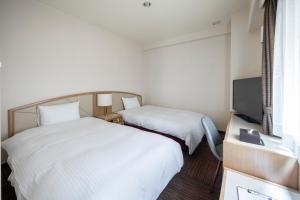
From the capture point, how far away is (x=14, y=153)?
148 centimetres

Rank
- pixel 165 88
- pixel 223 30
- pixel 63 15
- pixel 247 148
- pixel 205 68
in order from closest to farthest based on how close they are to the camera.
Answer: pixel 247 148 < pixel 63 15 < pixel 223 30 < pixel 205 68 < pixel 165 88

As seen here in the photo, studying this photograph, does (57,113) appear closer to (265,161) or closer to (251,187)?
(251,187)

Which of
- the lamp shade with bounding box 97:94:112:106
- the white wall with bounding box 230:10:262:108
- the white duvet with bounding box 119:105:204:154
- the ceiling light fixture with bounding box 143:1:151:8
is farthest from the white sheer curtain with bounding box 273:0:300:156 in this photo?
the lamp shade with bounding box 97:94:112:106

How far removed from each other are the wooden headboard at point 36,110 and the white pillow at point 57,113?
0.46 feet

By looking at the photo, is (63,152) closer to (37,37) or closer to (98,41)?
Answer: (37,37)

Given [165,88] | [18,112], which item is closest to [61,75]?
[18,112]

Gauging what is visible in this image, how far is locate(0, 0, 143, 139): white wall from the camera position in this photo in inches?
79.4

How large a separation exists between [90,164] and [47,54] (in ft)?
7.37

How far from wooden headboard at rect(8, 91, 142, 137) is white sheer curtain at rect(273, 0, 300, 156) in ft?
10.1

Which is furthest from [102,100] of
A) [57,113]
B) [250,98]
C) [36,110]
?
[250,98]

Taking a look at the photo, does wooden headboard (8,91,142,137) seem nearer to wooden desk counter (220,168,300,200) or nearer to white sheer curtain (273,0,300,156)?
wooden desk counter (220,168,300,200)

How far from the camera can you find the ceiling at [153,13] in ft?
7.60

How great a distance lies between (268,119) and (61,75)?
10.6 ft

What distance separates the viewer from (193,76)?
12.3ft
